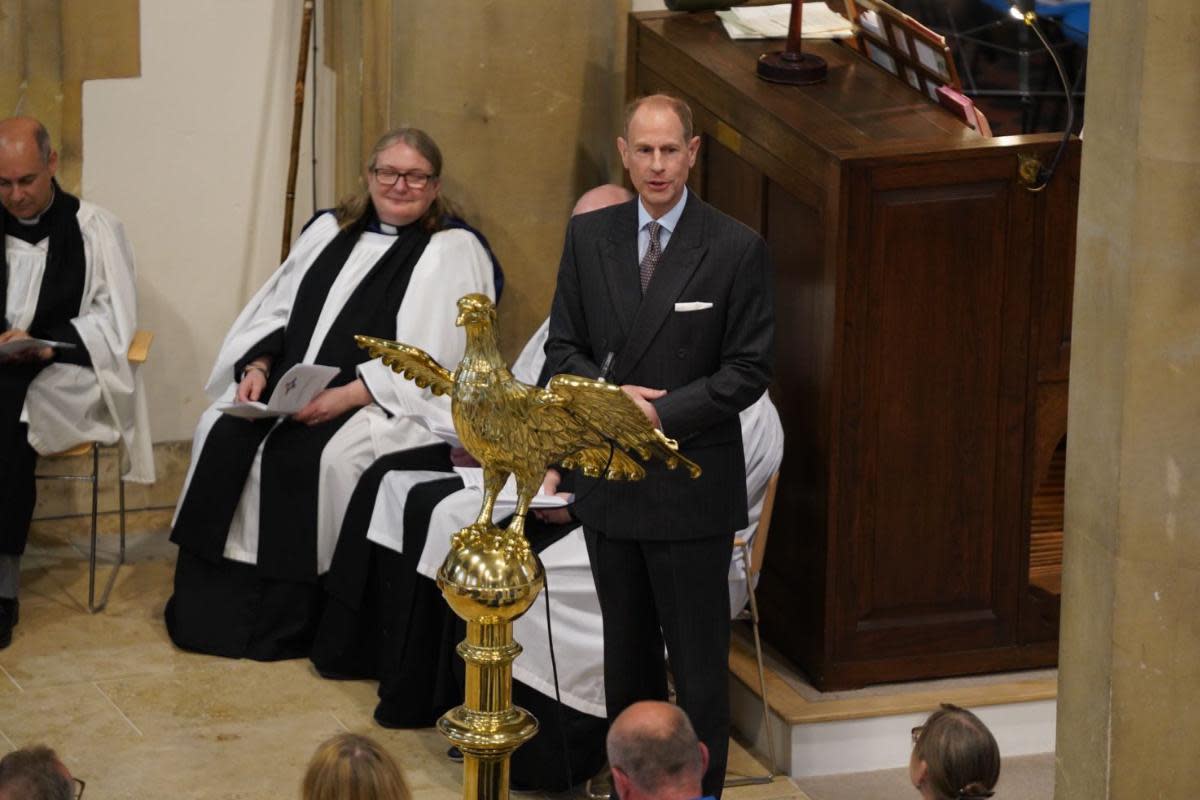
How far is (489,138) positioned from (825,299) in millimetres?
1685

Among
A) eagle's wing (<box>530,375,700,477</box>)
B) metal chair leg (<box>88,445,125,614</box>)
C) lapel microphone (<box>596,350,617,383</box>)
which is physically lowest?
metal chair leg (<box>88,445,125,614</box>)

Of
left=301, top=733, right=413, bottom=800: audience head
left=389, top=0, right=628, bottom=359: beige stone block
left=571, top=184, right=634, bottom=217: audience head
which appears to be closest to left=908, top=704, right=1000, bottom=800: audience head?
left=301, top=733, right=413, bottom=800: audience head

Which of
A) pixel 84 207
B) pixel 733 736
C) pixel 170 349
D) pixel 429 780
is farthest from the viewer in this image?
pixel 170 349

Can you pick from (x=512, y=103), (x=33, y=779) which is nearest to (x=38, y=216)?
(x=512, y=103)

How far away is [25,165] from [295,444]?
1.21m

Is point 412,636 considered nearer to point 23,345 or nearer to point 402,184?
point 402,184

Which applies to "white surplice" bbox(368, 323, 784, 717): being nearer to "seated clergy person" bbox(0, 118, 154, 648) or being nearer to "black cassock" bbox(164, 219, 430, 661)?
"black cassock" bbox(164, 219, 430, 661)

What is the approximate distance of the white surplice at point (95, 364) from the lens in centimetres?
647

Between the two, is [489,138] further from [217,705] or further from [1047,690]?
[1047,690]

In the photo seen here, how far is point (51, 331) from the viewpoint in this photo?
6.62m

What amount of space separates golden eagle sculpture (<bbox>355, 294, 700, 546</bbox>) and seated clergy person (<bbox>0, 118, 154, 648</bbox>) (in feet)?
13.2

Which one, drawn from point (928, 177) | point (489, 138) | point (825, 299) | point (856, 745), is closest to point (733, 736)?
point (856, 745)

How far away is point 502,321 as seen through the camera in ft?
22.7

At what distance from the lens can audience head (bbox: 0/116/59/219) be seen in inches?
255
